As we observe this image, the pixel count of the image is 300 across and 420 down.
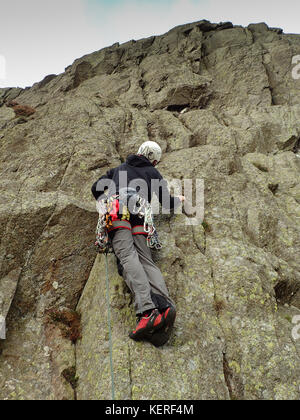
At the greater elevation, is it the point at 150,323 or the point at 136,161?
the point at 136,161

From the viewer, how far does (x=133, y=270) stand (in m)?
7.02

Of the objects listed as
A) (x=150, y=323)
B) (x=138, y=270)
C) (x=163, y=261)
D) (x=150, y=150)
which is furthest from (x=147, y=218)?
(x=150, y=323)

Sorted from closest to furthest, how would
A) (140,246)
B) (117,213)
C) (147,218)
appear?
(117,213)
(140,246)
(147,218)

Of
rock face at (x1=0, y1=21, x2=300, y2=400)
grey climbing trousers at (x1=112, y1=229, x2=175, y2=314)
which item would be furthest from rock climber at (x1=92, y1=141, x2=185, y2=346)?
→ rock face at (x1=0, y1=21, x2=300, y2=400)

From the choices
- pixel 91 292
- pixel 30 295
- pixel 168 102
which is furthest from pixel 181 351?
pixel 168 102

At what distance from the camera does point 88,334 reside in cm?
778

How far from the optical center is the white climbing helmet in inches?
370

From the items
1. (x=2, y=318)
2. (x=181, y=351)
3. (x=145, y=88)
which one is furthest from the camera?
(x=145, y=88)

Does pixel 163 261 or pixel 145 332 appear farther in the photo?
pixel 163 261

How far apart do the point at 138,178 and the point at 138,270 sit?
291 cm

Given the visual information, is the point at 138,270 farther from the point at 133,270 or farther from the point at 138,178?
the point at 138,178

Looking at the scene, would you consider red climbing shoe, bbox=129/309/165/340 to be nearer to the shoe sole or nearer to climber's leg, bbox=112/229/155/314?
the shoe sole

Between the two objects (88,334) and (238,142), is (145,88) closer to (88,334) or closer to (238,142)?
(238,142)
